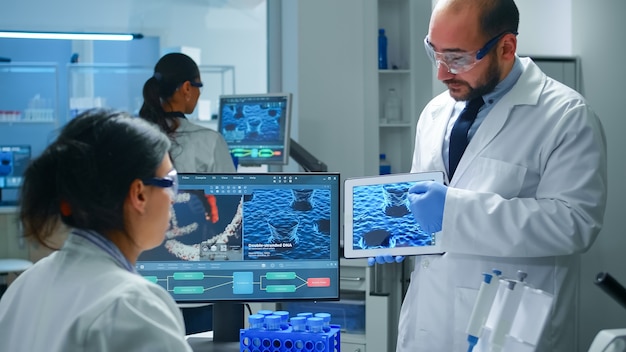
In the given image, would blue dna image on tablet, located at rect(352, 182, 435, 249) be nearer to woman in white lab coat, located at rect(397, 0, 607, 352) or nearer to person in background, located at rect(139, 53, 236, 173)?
woman in white lab coat, located at rect(397, 0, 607, 352)

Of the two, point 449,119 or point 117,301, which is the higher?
point 449,119

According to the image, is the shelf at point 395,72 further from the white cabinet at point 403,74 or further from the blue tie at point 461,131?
the blue tie at point 461,131

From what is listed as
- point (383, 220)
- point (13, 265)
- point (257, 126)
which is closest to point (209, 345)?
point (383, 220)

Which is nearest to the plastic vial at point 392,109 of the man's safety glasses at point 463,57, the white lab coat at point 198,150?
the white lab coat at point 198,150

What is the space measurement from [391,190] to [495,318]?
66 centimetres

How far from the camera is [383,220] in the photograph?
203 cm

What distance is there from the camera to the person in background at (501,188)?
190 centimetres

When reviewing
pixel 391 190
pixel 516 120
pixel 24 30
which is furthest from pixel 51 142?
pixel 24 30

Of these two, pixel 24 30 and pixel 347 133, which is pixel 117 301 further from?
pixel 24 30

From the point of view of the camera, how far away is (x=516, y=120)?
204 cm

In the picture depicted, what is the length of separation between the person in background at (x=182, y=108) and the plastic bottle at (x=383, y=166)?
157 centimetres

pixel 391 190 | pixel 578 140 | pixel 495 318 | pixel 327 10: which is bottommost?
pixel 495 318

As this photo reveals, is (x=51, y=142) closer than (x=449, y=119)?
Yes

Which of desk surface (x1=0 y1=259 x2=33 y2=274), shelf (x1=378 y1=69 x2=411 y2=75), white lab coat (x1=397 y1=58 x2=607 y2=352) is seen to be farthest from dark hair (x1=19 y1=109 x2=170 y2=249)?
desk surface (x1=0 y1=259 x2=33 y2=274)
